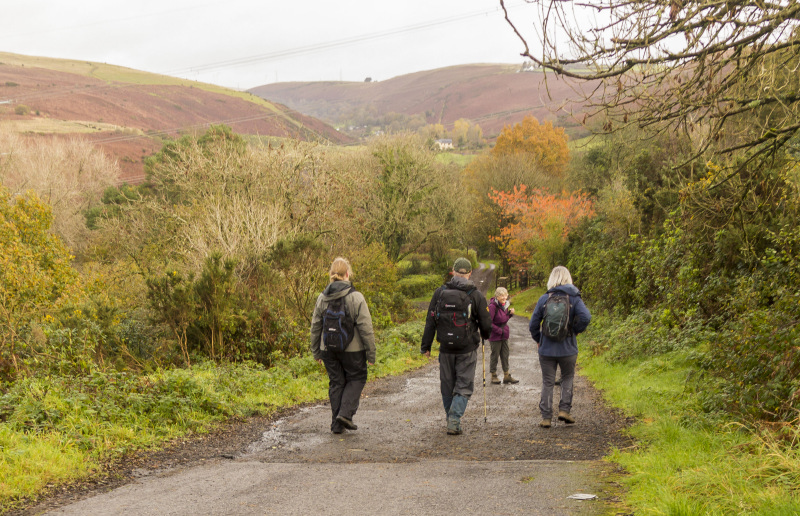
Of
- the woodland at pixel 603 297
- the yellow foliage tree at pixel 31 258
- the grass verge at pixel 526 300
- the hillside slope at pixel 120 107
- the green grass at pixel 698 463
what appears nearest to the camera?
the green grass at pixel 698 463

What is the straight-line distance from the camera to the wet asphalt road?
4.73 meters

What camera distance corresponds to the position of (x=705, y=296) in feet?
37.7

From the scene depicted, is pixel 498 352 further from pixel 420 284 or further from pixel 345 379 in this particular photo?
pixel 420 284

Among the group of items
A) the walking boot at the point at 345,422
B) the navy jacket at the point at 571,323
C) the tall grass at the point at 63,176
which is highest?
the tall grass at the point at 63,176

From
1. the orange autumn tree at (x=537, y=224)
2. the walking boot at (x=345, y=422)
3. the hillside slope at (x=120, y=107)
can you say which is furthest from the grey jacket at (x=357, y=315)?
the hillside slope at (x=120, y=107)

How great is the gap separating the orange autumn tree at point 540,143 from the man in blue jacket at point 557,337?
64750mm

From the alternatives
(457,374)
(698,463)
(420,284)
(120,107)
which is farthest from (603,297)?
(120,107)

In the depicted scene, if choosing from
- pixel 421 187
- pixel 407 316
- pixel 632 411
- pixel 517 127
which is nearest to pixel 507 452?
pixel 632 411

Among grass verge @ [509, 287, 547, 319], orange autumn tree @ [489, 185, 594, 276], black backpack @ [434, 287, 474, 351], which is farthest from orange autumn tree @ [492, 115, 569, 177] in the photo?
black backpack @ [434, 287, 474, 351]

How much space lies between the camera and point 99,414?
7184mm

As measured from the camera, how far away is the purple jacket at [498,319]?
11500mm

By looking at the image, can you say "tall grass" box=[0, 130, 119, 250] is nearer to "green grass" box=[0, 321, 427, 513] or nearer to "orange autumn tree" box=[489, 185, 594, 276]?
"orange autumn tree" box=[489, 185, 594, 276]

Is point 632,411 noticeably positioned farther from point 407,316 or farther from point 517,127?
Answer: point 517,127

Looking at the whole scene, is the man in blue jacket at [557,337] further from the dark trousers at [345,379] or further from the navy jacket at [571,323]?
the dark trousers at [345,379]
